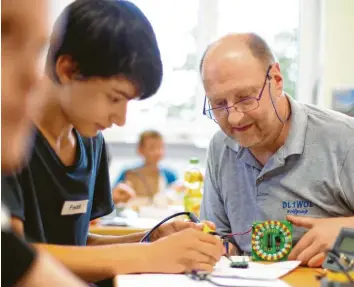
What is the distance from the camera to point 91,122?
1.36m

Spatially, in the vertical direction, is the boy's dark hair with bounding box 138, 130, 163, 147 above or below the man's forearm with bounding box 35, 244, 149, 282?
below

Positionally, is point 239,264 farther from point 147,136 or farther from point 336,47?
point 336,47

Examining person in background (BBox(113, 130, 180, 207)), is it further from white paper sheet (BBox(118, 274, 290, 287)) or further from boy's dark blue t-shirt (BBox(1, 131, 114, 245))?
white paper sheet (BBox(118, 274, 290, 287))

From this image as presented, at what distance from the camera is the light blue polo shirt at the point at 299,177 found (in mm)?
1639

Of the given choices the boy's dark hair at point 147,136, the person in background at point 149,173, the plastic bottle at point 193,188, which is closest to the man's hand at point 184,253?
the plastic bottle at point 193,188

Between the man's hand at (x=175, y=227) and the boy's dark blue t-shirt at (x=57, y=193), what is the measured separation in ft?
0.62

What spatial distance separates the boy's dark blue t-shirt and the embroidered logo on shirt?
53cm

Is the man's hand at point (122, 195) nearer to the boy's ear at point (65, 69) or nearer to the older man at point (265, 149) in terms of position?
the older man at point (265, 149)

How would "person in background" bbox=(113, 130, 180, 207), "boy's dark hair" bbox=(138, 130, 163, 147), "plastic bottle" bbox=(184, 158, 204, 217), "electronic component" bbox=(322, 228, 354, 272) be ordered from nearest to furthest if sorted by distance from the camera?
"electronic component" bbox=(322, 228, 354, 272) → "plastic bottle" bbox=(184, 158, 204, 217) → "person in background" bbox=(113, 130, 180, 207) → "boy's dark hair" bbox=(138, 130, 163, 147)

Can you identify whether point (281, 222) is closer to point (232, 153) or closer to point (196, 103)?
point (232, 153)

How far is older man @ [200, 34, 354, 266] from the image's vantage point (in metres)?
1.64

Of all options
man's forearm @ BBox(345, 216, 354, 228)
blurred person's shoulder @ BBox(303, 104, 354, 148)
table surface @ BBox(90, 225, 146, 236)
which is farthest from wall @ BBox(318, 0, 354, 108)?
man's forearm @ BBox(345, 216, 354, 228)

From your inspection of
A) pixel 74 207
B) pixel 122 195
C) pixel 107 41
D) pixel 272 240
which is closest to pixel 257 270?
pixel 272 240

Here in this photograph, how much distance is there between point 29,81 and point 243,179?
148cm
